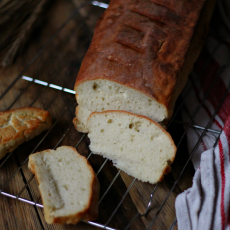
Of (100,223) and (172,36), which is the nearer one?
(100,223)

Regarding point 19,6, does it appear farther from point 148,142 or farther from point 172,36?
point 148,142

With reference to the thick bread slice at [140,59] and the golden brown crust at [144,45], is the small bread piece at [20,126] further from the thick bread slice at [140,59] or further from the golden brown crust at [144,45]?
the golden brown crust at [144,45]

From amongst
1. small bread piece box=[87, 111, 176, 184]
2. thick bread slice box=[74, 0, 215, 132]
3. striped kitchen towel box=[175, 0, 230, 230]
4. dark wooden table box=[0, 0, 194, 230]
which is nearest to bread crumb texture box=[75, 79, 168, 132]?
thick bread slice box=[74, 0, 215, 132]

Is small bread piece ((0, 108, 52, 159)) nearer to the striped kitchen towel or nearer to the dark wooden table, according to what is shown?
the dark wooden table

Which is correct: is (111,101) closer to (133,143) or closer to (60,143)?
(133,143)

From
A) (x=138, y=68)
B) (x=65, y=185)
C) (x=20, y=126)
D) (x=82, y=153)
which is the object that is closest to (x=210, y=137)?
(x=138, y=68)

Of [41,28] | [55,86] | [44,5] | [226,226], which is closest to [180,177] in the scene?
[226,226]

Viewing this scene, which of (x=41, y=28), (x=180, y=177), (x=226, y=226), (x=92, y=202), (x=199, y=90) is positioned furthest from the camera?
(x=41, y=28)
